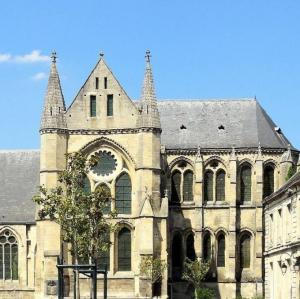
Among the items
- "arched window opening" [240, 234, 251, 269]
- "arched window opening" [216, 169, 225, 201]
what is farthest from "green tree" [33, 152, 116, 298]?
"arched window opening" [240, 234, 251, 269]

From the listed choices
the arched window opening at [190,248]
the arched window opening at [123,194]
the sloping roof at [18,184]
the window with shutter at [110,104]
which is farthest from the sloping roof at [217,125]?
the sloping roof at [18,184]

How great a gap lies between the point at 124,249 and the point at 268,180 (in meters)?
15.7

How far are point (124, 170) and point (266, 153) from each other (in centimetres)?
1424

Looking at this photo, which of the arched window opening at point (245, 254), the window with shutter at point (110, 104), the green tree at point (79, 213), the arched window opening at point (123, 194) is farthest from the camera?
the arched window opening at point (245, 254)

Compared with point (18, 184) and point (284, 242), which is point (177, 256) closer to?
point (18, 184)

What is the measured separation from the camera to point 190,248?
72.2 metres

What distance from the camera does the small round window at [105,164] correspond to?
6475 cm

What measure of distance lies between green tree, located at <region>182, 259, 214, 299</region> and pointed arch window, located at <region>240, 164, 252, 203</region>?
758 cm

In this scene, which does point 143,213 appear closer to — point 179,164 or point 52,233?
point 52,233

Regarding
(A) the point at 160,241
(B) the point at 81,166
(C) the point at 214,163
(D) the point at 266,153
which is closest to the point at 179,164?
(C) the point at 214,163

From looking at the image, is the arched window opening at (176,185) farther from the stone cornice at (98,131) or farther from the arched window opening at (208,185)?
the stone cornice at (98,131)

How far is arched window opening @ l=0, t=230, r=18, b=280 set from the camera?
72188 millimetres

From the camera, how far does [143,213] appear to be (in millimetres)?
62188

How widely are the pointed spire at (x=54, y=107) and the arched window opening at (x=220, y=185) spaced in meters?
15.7
